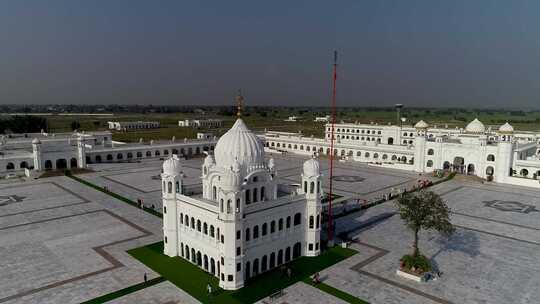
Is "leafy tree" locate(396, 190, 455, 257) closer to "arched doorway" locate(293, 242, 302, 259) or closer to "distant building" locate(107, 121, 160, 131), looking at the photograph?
"arched doorway" locate(293, 242, 302, 259)

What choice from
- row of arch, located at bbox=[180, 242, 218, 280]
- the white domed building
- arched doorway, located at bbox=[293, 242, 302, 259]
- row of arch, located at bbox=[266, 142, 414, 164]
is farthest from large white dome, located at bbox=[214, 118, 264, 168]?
row of arch, located at bbox=[266, 142, 414, 164]

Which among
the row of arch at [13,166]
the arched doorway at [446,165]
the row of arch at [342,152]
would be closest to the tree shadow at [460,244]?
the arched doorway at [446,165]

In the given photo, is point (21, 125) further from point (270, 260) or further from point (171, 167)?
point (270, 260)

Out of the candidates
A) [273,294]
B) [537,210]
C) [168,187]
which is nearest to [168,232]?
[168,187]

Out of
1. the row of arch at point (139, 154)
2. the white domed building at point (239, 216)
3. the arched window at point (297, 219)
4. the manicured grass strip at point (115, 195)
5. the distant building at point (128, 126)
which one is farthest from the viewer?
the distant building at point (128, 126)

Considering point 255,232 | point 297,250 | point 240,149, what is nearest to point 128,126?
point 240,149

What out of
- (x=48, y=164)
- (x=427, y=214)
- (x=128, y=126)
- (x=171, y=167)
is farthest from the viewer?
(x=128, y=126)

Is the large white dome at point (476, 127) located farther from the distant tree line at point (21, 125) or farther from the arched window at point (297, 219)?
the distant tree line at point (21, 125)
